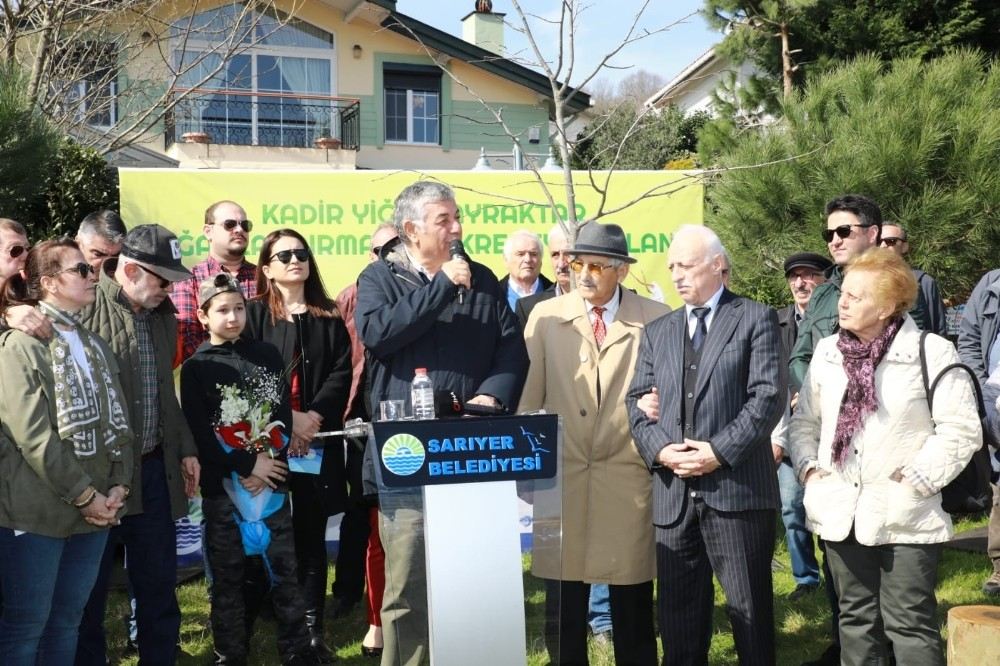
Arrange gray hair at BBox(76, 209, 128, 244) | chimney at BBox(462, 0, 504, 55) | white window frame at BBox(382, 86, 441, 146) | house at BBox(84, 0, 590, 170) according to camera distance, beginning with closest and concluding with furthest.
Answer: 1. gray hair at BBox(76, 209, 128, 244)
2. house at BBox(84, 0, 590, 170)
3. white window frame at BBox(382, 86, 441, 146)
4. chimney at BBox(462, 0, 504, 55)

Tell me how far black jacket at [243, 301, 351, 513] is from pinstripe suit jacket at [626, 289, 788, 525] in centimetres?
174

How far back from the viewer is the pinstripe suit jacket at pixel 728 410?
4.30 m

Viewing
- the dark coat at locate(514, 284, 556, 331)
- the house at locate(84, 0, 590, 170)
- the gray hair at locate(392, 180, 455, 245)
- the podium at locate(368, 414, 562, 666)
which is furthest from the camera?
the house at locate(84, 0, 590, 170)

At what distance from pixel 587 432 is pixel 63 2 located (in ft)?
24.5

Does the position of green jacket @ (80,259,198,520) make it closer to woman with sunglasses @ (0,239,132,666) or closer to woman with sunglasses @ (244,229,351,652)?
woman with sunglasses @ (0,239,132,666)

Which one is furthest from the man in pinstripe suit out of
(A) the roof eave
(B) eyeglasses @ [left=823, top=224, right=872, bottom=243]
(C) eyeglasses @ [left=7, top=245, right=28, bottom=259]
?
(A) the roof eave

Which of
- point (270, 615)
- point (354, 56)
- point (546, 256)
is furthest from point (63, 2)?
point (354, 56)

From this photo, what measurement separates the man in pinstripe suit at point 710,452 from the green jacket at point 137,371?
2138 millimetres

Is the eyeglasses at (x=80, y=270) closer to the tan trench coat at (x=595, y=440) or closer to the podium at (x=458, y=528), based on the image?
the podium at (x=458, y=528)

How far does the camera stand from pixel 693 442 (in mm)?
4328

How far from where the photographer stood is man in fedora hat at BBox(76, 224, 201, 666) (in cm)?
455

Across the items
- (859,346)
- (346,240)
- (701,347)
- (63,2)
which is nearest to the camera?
(859,346)

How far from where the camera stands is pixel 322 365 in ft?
17.9

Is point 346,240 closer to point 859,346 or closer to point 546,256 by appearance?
point 546,256
